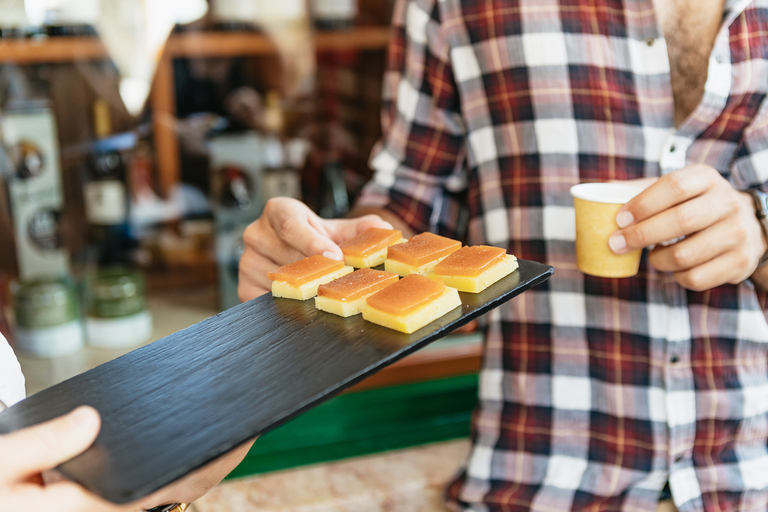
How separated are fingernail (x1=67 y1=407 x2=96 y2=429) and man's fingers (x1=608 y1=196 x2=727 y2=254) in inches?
31.0

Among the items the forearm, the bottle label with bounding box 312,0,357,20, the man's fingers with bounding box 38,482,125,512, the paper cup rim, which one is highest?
the bottle label with bounding box 312,0,357,20

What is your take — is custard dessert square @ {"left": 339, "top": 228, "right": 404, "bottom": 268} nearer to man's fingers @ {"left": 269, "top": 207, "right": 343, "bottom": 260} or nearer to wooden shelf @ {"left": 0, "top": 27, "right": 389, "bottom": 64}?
man's fingers @ {"left": 269, "top": 207, "right": 343, "bottom": 260}

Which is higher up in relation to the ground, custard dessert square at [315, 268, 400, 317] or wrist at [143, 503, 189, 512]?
custard dessert square at [315, 268, 400, 317]

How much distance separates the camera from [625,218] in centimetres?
105

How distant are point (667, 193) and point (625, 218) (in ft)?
0.23

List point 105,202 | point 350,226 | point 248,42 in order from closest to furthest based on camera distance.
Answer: point 350,226 → point 105,202 → point 248,42

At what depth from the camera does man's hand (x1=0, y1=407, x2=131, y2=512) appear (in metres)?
0.64

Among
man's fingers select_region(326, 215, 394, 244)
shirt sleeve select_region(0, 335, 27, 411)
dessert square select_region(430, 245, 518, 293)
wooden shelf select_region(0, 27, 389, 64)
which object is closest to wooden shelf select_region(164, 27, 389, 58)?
wooden shelf select_region(0, 27, 389, 64)

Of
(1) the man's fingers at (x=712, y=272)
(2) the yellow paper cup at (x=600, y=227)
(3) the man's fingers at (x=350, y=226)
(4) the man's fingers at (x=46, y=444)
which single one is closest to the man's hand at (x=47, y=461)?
(4) the man's fingers at (x=46, y=444)

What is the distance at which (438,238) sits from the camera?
3.99ft

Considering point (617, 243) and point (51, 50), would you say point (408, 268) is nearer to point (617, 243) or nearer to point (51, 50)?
point (617, 243)

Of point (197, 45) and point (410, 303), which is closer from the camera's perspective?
point (410, 303)

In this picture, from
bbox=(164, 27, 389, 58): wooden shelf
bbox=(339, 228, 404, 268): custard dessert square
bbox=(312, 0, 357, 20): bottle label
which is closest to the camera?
bbox=(339, 228, 404, 268): custard dessert square

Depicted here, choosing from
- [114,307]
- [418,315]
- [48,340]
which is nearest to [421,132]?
[418,315]
